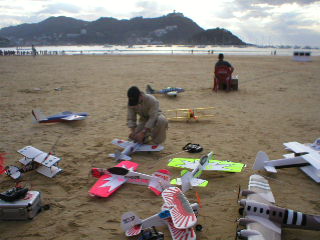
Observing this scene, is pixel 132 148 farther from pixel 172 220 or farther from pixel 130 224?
pixel 172 220

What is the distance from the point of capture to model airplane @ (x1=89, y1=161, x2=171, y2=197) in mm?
4648

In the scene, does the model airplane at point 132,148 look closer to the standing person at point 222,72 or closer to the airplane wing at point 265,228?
the airplane wing at point 265,228

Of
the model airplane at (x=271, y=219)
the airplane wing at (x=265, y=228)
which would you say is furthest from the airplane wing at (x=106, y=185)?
the airplane wing at (x=265, y=228)

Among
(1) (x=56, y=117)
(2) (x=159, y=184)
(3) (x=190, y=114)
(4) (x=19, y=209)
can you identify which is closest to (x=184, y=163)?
(2) (x=159, y=184)

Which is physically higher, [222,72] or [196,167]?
[222,72]

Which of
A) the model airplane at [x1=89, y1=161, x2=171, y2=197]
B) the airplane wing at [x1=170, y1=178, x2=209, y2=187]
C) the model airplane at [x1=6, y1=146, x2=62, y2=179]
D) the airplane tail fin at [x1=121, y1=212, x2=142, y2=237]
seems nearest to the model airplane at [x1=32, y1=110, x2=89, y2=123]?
the model airplane at [x1=6, y1=146, x2=62, y2=179]

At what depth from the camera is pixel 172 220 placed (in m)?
3.44

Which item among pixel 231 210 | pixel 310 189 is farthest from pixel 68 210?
pixel 310 189

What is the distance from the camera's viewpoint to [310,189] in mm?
4840

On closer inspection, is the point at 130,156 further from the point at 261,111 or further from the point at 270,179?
the point at 261,111

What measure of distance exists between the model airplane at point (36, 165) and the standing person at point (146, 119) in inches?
83.0

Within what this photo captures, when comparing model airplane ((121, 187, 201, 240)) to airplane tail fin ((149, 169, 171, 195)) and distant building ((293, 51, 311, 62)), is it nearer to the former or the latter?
airplane tail fin ((149, 169, 171, 195))

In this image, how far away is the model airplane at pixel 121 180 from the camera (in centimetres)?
465

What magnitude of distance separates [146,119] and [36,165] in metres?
2.97
